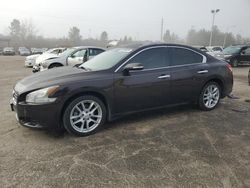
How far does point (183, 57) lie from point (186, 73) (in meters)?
0.35

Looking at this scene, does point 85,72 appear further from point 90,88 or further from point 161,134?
point 161,134

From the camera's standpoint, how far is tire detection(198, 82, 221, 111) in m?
5.11

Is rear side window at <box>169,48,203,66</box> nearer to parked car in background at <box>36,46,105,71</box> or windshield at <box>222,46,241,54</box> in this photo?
parked car in background at <box>36,46,105,71</box>

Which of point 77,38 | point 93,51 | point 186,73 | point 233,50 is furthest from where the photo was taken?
point 77,38

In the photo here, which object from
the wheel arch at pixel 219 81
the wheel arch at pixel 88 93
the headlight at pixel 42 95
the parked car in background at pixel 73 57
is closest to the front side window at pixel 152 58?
the wheel arch at pixel 88 93

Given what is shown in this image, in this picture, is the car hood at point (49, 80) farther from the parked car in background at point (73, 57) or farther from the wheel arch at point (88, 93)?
the parked car in background at point (73, 57)

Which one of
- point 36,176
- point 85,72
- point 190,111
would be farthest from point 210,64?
point 36,176

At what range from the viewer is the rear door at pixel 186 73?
4621 millimetres

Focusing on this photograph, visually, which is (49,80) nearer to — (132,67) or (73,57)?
(132,67)

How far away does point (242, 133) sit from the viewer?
4012mm

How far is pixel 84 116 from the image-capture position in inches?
151

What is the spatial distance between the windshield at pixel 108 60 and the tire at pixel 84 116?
0.68 m

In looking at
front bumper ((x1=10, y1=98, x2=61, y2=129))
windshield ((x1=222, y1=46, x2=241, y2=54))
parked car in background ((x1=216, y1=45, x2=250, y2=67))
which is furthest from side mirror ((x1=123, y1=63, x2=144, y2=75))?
windshield ((x1=222, y1=46, x2=241, y2=54))

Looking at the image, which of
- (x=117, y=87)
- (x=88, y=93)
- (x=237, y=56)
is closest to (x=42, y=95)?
(x=88, y=93)
